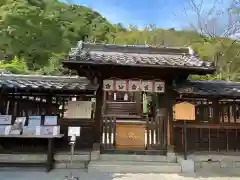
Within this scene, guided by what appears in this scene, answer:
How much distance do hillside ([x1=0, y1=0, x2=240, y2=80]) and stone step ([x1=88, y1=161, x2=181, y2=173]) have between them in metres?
16.2

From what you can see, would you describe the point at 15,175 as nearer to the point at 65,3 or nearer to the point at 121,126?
the point at 121,126

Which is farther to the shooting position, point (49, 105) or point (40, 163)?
point (49, 105)

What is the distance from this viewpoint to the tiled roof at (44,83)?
9023mm

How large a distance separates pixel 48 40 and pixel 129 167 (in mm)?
20741

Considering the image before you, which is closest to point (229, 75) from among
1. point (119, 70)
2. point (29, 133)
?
point (119, 70)

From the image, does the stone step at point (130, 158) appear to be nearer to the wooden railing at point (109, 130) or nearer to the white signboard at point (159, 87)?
the wooden railing at point (109, 130)

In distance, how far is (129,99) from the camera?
2480 centimetres

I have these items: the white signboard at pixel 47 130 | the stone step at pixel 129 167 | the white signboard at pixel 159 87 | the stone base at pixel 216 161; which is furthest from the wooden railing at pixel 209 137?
the white signboard at pixel 47 130

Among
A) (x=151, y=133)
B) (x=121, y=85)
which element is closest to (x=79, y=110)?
(x=121, y=85)

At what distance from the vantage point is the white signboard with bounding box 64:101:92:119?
9539 mm

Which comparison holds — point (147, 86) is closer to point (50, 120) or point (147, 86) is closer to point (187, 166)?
point (187, 166)

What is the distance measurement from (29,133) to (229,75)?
22.8 metres

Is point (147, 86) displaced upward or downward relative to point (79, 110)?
upward

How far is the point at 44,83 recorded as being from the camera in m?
9.62
